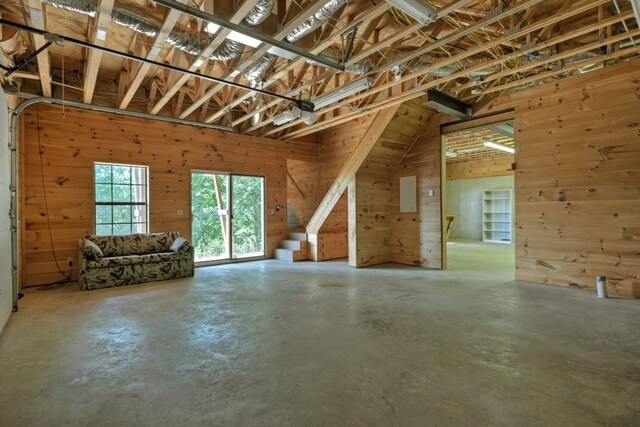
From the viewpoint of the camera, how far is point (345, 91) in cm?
455

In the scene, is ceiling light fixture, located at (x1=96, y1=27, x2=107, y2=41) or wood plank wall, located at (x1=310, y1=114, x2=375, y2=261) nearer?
ceiling light fixture, located at (x1=96, y1=27, x2=107, y2=41)

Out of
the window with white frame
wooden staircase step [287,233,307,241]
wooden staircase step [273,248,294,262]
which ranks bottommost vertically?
wooden staircase step [273,248,294,262]

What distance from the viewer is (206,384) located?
215 cm

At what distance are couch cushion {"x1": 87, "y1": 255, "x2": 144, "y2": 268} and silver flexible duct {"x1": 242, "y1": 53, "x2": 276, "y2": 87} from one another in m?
3.45

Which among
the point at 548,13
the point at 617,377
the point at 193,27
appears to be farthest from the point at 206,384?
the point at 548,13

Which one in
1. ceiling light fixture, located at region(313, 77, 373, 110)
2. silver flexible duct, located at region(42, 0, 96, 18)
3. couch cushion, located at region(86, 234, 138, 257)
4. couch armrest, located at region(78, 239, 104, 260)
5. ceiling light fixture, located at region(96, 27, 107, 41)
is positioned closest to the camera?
silver flexible duct, located at region(42, 0, 96, 18)

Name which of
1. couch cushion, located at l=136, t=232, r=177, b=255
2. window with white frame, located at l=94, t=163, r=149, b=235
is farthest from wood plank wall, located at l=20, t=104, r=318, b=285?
couch cushion, located at l=136, t=232, r=177, b=255

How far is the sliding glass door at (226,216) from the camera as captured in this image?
700 centimetres

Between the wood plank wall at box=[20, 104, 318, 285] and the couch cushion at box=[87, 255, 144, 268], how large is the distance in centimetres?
99

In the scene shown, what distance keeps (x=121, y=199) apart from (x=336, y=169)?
16.3 ft

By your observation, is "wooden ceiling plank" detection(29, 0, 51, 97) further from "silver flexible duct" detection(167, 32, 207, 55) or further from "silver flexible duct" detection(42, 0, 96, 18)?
"silver flexible duct" detection(167, 32, 207, 55)

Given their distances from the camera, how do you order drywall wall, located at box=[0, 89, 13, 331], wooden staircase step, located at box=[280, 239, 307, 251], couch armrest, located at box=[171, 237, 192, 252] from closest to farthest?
drywall wall, located at box=[0, 89, 13, 331] → couch armrest, located at box=[171, 237, 192, 252] → wooden staircase step, located at box=[280, 239, 307, 251]

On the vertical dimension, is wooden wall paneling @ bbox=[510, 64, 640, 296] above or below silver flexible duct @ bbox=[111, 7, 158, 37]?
below

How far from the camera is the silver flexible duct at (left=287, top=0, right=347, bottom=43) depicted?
2.72 meters
